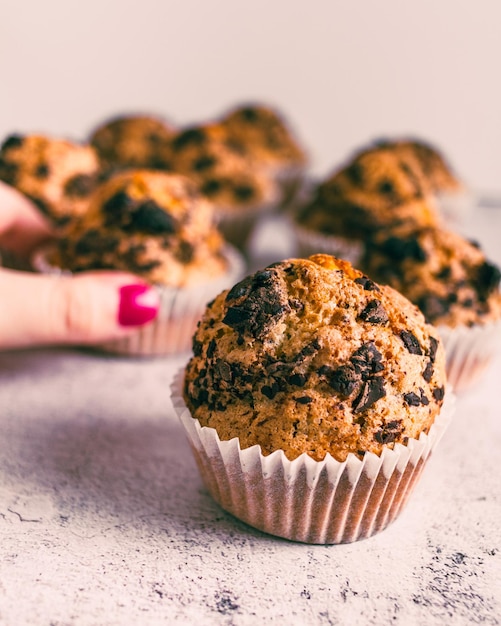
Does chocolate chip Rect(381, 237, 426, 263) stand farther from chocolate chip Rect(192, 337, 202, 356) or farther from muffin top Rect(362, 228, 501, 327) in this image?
chocolate chip Rect(192, 337, 202, 356)

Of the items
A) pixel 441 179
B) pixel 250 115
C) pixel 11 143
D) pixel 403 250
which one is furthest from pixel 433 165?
pixel 11 143

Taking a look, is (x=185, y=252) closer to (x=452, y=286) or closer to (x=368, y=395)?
(x=452, y=286)

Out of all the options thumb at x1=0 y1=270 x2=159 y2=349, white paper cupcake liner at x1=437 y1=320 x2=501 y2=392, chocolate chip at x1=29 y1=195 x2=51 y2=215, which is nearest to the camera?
thumb at x1=0 y1=270 x2=159 y2=349

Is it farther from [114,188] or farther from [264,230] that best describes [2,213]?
[264,230]

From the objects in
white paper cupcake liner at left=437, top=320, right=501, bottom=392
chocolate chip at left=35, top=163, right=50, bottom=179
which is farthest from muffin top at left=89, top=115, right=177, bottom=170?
white paper cupcake liner at left=437, top=320, right=501, bottom=392

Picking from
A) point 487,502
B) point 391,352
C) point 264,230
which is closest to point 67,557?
point 391,352

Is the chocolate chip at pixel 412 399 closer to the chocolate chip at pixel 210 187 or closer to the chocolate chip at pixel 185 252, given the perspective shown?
the chocolate chip at pixel 185 252

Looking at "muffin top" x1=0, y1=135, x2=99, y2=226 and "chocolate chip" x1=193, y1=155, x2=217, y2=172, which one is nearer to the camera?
"muffin top" x1=0, y1=135, x2=99, y2=226

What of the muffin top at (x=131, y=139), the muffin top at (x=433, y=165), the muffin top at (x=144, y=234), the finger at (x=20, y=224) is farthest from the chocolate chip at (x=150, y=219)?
the muffin top at (x=433, y=165)
